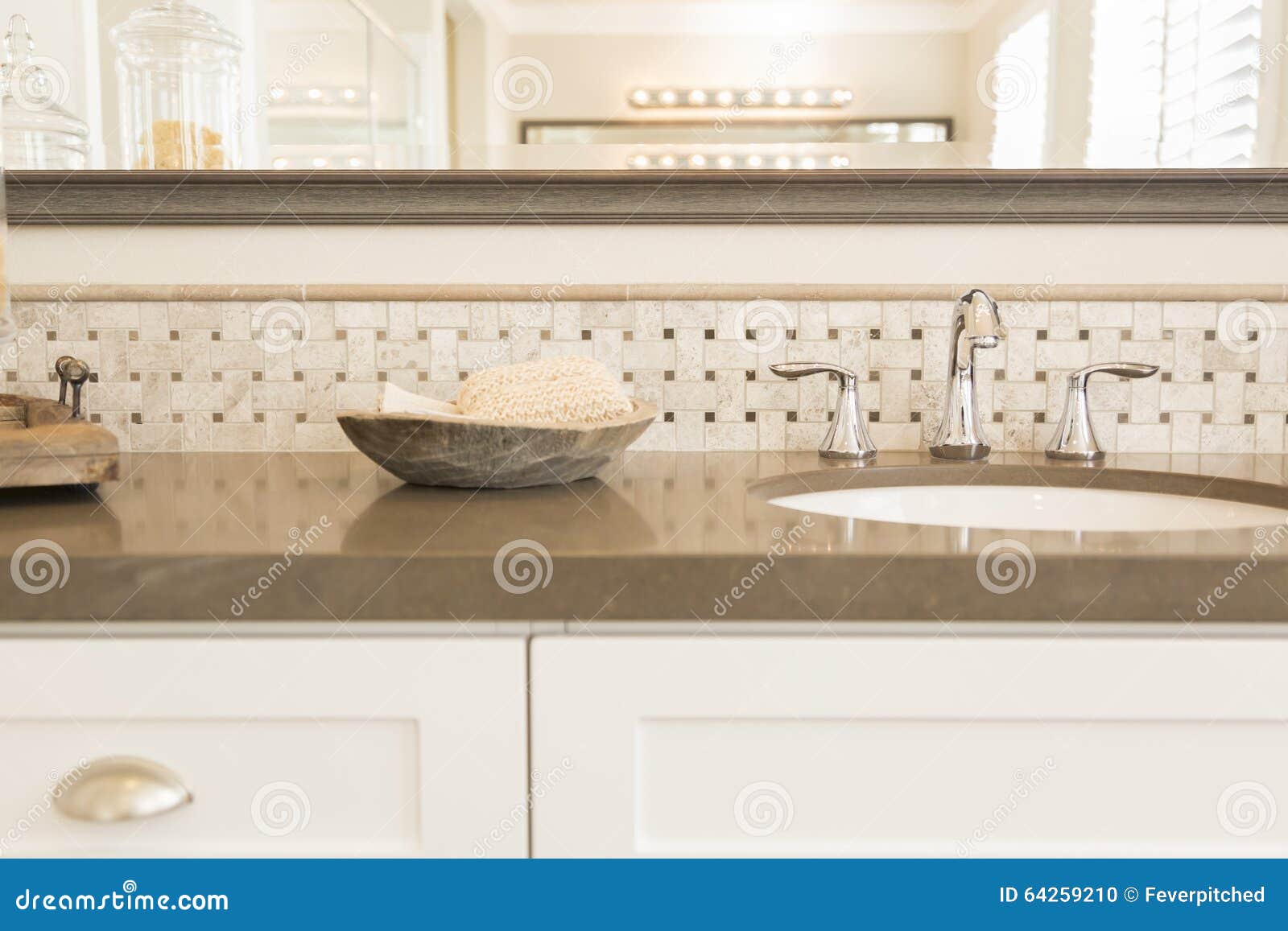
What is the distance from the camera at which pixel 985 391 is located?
1.14 m

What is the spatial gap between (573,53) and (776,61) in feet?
0.77

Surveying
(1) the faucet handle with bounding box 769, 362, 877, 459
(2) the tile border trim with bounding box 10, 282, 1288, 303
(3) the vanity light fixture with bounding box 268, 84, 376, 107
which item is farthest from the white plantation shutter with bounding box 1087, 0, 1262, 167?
(3) the vanity light fixture with bounding box 268, 84, 376, 107

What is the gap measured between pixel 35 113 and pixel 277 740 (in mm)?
945

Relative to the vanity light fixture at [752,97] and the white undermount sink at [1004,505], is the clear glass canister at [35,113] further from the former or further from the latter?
the white undermount sink at [1004,505]

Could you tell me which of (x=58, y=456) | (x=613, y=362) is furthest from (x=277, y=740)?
(x=613, y=362)

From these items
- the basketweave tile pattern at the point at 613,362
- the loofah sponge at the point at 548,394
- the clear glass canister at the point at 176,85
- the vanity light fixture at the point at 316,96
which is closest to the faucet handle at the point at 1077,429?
the basketweave tile pattern at the point at 613,362

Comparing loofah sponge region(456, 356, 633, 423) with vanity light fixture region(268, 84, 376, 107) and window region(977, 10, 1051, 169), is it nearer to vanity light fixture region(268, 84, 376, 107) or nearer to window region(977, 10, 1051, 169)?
vanity light fixture region(268, 84, 376, 107)

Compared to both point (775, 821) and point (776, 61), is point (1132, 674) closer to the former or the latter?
point (775, 821)

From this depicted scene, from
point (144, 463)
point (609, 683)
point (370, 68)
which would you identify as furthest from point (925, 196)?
point (144, 463)

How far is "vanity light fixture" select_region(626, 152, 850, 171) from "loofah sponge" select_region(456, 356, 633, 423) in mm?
345

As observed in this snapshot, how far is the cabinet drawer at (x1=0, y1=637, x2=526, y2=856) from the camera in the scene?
58cm

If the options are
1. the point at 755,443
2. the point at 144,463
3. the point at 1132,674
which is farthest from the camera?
the point at 755,443

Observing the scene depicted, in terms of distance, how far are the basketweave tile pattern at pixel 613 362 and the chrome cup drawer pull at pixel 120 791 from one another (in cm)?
61
